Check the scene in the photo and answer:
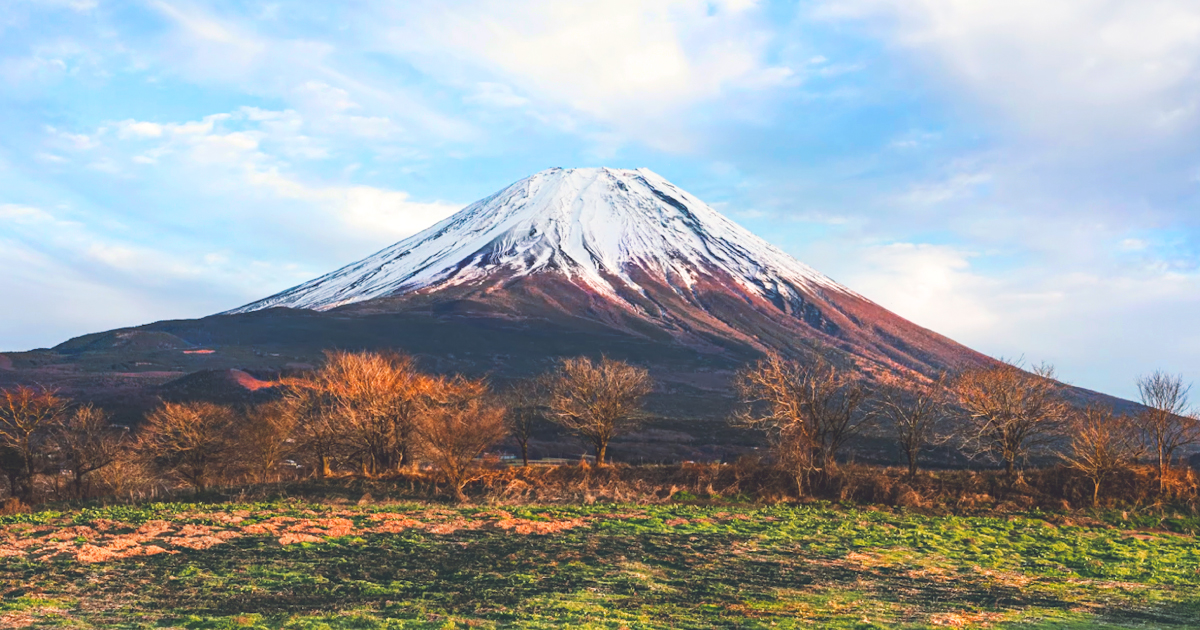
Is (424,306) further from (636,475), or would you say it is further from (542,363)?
(636,475)

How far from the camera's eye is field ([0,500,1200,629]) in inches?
693

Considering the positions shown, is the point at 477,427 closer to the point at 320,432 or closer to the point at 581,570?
the point at 320,432

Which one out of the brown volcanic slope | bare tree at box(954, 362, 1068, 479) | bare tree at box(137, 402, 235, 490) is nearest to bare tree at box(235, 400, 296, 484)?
bare tree at box(137, 402, 235, 490)

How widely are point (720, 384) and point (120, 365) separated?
330 ft

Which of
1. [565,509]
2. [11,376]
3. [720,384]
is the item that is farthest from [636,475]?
[11,376]

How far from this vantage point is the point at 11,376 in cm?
11294

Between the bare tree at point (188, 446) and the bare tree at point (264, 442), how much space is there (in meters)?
1.14

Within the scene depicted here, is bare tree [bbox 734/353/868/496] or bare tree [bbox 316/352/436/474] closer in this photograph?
bare tree [bbox 734/353/868/496]

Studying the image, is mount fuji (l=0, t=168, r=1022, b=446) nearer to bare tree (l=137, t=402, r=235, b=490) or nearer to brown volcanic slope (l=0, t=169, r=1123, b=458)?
brown volcanic slope (l=0, t=169, r=1123, b=458)

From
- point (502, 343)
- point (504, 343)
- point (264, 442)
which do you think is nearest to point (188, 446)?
point (264, 442)

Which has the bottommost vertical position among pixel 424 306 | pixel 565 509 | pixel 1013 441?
pixel 565 509

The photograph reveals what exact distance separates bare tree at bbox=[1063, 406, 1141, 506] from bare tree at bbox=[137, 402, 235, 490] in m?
52.0

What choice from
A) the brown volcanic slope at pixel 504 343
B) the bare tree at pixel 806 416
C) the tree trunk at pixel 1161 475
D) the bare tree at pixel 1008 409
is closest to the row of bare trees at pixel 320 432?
the bare tree at pixel 806 416

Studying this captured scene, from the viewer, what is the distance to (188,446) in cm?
5212
